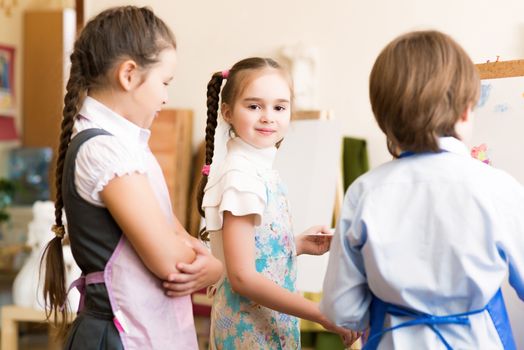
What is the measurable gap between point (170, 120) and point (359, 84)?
0.96m

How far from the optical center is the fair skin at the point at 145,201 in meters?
1.33

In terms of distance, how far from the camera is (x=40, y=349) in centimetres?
461

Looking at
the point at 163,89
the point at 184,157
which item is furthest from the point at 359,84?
the point at 163,89

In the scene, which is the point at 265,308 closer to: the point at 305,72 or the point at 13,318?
the point at 13,318

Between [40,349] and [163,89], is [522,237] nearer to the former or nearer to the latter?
[163,89]

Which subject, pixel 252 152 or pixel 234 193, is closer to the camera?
pixel 234 193

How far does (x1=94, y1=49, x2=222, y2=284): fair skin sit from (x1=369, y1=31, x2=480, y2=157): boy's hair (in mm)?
423

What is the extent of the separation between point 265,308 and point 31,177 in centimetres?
398

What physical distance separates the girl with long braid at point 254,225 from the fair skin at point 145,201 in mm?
91

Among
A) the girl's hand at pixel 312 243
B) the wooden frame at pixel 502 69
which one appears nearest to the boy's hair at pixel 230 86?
the girl's hand at pixel 312 243

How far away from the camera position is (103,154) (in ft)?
4.42

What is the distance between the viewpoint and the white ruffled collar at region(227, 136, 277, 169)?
1636 millimetres

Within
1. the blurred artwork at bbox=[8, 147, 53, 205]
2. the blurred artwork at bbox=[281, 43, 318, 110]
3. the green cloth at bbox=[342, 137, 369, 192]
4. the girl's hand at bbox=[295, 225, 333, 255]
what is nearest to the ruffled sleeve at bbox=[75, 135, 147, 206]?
the girl's hand at bbox=[295, 225, 333, 255]

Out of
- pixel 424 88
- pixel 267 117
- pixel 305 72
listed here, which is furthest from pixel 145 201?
pixel 305 72
